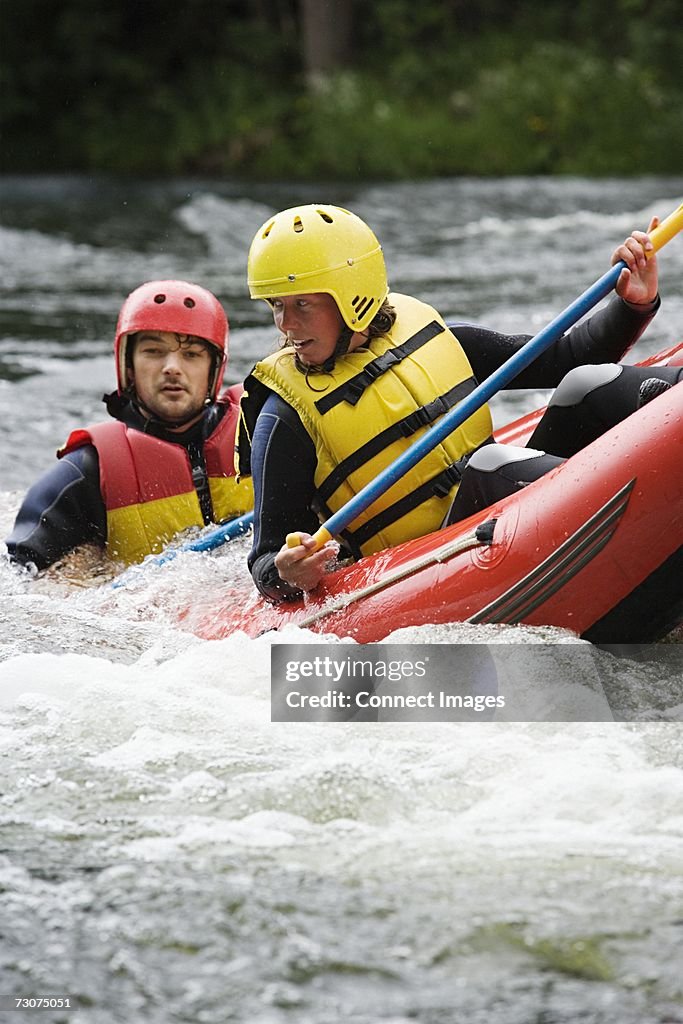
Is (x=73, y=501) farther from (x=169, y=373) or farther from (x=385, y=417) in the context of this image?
(x=385, y=417)

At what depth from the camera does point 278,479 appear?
3.43 metres

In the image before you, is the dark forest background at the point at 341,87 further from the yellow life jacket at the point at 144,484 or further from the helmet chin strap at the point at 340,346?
the helmet chin strap at the point at 340,346

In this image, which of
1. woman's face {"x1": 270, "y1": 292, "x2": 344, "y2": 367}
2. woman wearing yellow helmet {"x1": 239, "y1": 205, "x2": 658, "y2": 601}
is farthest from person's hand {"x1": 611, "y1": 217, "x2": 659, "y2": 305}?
woman's face {"x1": 270, "y1": 292, "x2": 344, "y2": 367}

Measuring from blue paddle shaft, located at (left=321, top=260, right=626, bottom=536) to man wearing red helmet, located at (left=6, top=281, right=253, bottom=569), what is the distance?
1.20m

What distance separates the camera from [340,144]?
1780cm

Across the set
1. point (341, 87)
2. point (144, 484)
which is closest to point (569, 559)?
point (144, 484)

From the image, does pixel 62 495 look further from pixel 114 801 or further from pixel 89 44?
Result: pixel 89 44

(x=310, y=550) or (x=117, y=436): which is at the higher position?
(x=117, y=436)

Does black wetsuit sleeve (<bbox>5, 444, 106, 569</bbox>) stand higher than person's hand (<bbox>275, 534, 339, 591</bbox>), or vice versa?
black wetsuit sleeve (<bbox>5, 444, 106, 569</bbox>)

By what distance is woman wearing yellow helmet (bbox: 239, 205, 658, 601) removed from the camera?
3.41 metres

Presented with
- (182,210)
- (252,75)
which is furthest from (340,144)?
(182,210)

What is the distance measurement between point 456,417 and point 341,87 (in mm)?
16357

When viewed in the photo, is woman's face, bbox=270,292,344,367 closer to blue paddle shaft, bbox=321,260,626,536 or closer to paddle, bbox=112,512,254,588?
blue paddle shaft, bbox=321,260,626,536

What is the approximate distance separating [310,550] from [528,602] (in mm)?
504
